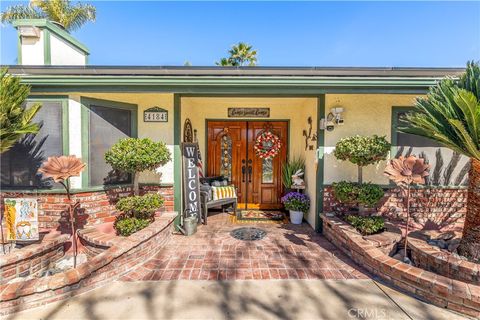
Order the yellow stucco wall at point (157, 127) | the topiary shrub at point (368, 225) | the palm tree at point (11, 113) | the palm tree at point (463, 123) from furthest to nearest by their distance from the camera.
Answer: the yellow stucco wall at point (157, 127) → the topiary shrub at point (368, 225) → the palm tree at point (11, 113) → the palm tree at point (463, 123)

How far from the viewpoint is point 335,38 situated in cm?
751

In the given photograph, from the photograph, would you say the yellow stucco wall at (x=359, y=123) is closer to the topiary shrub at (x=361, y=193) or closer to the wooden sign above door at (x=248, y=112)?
the topiary shrub at (x=361, y=193)

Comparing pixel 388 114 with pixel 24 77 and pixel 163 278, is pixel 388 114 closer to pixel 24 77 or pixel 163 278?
pixel 163 278

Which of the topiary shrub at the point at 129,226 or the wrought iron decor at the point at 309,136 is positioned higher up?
the wrought iron decor at the point at 309,136

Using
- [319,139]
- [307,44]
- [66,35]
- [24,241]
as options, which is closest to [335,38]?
[307,44]

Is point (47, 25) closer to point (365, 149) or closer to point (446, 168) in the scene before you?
point (365, 149)

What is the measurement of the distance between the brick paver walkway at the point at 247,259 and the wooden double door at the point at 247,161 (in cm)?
188

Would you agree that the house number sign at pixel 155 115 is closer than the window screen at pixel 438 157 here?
No

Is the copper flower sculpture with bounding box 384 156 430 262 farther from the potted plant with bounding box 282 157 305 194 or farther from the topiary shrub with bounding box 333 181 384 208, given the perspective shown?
the potted plant with bounding box 282 157 305 194

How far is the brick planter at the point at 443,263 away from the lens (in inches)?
98.2

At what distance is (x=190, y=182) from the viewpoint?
4.52 m

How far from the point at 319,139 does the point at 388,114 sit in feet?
4.41

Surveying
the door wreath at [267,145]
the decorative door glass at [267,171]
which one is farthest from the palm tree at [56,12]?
the decorative door glass at [267,171]

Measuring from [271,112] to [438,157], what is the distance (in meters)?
3.64
